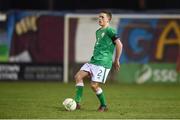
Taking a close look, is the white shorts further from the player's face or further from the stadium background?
the stadium background

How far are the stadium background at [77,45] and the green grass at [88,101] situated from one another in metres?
0.67

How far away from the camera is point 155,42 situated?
80.7ft

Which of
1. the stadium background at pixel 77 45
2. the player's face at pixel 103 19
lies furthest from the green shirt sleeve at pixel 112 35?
the stadium background at pixel 77 45

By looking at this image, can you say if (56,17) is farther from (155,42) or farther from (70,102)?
(70,102)

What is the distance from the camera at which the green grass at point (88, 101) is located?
13.7m

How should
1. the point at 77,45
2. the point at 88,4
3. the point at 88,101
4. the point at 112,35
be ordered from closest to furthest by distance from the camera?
the point at 112,35 < the point at 88,101 < the point at 77,45 < the point at 88,4

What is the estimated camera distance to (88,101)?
1698 centimetres

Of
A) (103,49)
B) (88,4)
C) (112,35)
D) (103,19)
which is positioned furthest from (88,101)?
(88,4)

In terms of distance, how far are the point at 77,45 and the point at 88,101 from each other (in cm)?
811

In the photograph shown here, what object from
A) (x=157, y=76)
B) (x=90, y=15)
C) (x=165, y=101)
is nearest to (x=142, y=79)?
(x=157, y=76)

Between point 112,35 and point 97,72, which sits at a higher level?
point 112,35

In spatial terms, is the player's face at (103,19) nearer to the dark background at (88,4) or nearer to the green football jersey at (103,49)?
the green football jersey at (103,49)

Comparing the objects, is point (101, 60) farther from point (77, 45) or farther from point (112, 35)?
point (77, 45)

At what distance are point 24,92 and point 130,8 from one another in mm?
10344
